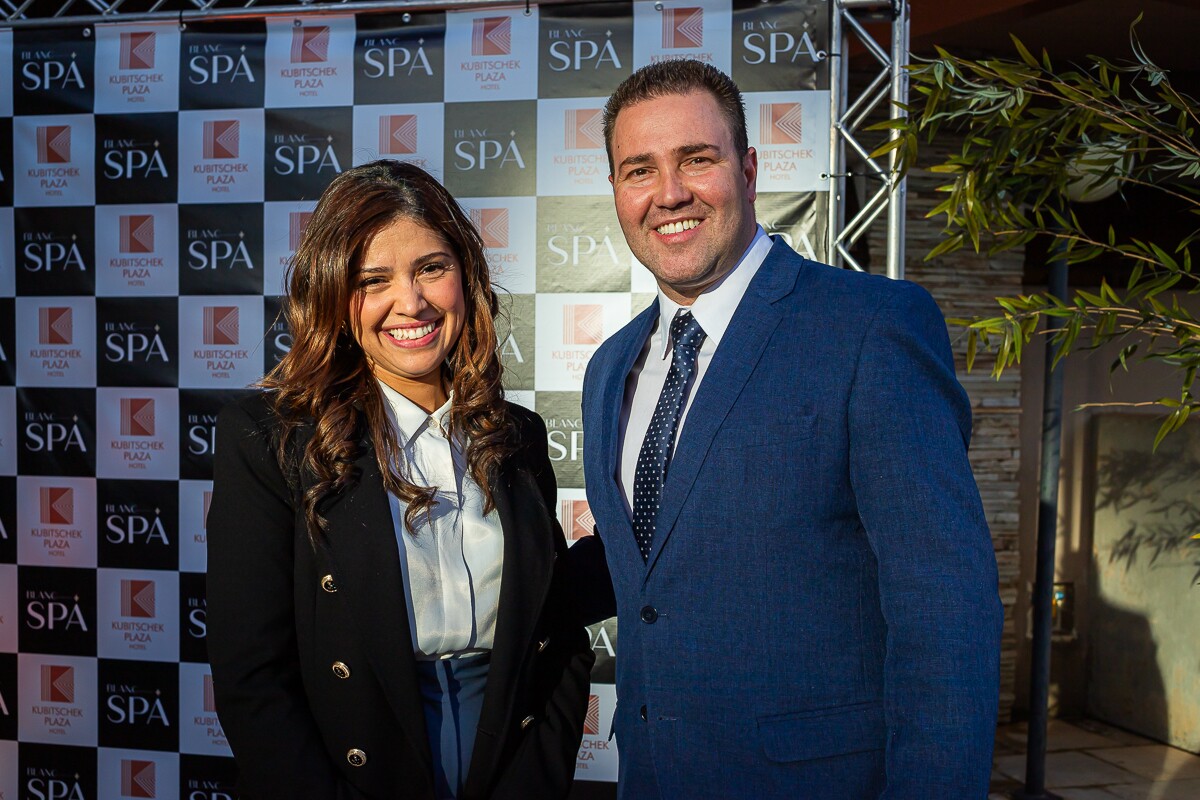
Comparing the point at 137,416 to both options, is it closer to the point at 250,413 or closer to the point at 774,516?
the point at 250,413

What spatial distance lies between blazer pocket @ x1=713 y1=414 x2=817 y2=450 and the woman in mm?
430

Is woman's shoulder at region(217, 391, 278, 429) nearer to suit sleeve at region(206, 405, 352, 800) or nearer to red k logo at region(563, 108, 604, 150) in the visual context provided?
suit sleeve at region(206, 405, 352, 800)

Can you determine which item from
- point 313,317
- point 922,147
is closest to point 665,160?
point 313,317

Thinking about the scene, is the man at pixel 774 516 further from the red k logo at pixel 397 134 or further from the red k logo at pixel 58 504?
the red k logo at pixel 58 504

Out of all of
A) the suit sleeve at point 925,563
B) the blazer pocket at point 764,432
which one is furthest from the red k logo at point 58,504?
the suit sleeve at point 925,563

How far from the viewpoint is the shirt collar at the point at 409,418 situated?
1.66 meters

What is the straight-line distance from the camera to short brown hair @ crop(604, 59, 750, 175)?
1.51 m

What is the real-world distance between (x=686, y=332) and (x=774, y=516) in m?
0.35

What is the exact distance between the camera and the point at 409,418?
167 centimetres

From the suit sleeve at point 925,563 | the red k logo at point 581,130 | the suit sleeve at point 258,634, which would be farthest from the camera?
the red k logo at point 581,130

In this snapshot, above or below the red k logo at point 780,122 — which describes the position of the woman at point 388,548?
below

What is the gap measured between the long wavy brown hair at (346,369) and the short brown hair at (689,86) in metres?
0.39

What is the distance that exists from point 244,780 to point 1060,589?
445cm

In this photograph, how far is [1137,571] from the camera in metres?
4.55
